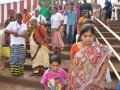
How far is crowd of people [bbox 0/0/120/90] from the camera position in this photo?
4.25m

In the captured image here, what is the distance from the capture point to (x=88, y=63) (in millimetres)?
4219

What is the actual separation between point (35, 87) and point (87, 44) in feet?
12.4

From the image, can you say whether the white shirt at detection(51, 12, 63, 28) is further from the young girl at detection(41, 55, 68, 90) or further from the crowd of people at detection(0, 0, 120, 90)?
the young girl at detection(41, 55, 68, 90)

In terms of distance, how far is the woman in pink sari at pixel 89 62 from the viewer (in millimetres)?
4215

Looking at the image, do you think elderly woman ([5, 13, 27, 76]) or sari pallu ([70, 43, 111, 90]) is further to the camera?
elderly woman ([5, 13, 27, 76])

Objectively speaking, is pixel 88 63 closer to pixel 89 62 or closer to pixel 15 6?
pixel 89 62

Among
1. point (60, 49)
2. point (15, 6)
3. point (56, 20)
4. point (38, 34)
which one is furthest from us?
point (15, 6)

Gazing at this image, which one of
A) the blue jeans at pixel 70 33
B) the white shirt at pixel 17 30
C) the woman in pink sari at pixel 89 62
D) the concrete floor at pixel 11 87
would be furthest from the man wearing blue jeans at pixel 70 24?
the woman in pink sari at pixel 89 62

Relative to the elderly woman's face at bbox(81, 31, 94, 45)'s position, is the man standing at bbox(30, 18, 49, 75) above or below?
below

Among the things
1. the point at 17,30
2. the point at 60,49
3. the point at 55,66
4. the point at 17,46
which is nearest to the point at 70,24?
the point at 60,49

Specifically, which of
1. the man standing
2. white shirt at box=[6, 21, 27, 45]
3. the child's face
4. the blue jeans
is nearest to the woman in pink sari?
the child's face

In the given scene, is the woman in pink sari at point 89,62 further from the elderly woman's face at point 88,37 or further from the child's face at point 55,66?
the child's face at point 55,66

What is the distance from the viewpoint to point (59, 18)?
10.1 meters

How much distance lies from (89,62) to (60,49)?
204 inches
